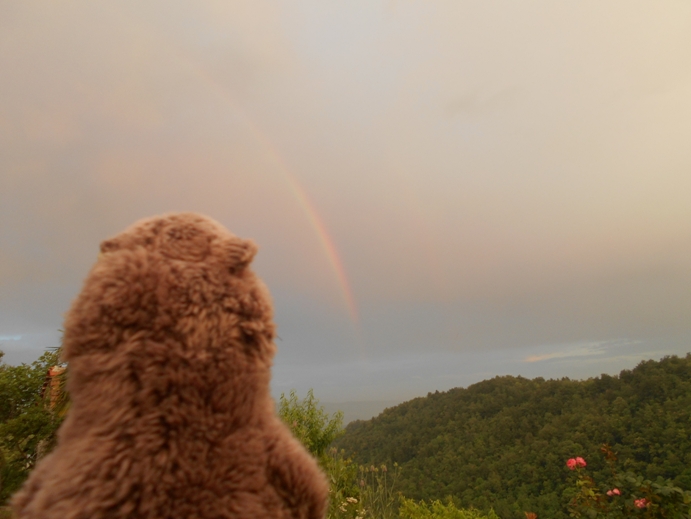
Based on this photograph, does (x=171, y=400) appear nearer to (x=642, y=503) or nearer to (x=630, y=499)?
(x=642, y=503)

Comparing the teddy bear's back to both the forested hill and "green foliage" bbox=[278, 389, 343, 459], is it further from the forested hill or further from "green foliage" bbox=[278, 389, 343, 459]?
the forested hill

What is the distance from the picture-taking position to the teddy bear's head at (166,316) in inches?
38.4

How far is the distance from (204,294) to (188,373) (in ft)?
0.68

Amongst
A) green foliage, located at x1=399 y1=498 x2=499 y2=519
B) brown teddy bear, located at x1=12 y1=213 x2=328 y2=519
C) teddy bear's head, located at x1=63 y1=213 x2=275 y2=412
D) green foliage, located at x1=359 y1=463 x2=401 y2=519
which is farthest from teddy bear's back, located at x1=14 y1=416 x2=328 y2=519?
green foliage, located at x1=399 y1=498 x2=499 y2=519

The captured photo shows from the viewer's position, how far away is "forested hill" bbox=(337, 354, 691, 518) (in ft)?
40.3

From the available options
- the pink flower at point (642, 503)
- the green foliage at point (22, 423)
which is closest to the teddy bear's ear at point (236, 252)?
the pink flower at point (642, 503)

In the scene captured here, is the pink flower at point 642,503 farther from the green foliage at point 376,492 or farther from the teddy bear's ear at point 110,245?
the teddy bear's ear at point 110,245

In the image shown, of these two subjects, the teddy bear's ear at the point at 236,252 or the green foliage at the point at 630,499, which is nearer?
the teddy bear's ear at the point at 236,252

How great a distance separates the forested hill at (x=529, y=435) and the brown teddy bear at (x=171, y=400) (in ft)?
32.2

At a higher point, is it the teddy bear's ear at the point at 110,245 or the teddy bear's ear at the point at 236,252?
the teddy bear's ear at the point at 110,245

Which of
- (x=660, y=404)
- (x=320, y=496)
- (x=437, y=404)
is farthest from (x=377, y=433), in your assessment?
(x=320, y=496)

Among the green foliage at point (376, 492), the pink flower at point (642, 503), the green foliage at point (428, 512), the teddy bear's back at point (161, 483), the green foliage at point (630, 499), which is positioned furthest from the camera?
the green foliage at point (428, 512)

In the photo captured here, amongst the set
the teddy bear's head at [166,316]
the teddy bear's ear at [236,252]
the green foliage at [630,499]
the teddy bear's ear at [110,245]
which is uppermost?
the teddy bear's ear at [110,245]

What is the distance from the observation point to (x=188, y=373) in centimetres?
96
